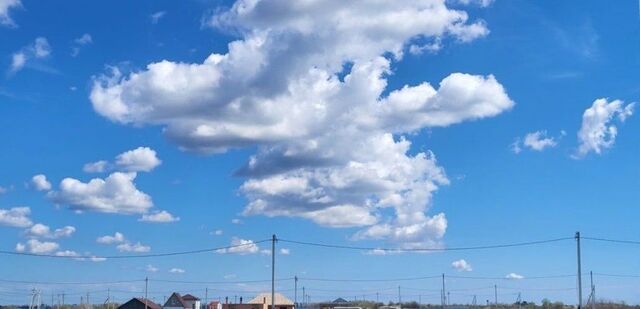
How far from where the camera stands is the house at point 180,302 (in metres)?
162

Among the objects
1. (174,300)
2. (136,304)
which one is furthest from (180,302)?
(136,304)

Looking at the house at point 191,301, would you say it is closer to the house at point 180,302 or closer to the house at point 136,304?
the house at point 180,302

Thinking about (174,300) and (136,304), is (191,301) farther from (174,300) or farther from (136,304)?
(136,304)

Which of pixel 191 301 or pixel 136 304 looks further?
pixel 191 301

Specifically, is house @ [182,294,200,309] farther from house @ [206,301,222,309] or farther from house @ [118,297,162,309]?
house @ [118,297,162,309]

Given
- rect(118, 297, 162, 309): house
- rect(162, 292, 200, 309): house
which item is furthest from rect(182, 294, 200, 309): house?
rect(118, 297, 162, 309): house

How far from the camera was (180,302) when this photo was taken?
162875 millimetres

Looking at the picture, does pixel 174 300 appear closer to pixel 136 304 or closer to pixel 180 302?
pixel 180 302

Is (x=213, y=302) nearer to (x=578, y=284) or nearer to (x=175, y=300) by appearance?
(x=175, y=300)

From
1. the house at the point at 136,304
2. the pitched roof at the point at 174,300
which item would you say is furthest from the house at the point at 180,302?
the house at the point at 136,304

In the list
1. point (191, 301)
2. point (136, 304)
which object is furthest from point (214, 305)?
point (136, 304)

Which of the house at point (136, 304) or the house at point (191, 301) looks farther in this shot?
the house at point (191, 301)

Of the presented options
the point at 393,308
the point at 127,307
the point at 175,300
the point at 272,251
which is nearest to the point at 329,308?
the point at 393,308

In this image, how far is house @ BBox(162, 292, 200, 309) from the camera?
162250 mm
